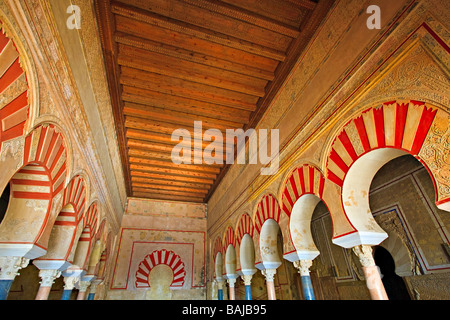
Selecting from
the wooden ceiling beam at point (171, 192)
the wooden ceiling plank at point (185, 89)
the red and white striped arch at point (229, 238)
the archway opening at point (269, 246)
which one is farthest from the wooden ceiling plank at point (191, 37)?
the wooden ceiling beam at point (171, 192)

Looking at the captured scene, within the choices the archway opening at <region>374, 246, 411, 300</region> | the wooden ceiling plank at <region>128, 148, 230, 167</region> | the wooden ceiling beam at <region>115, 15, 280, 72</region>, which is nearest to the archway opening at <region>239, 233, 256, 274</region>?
the archway opening at <region>374, 246, 411, 300</region>

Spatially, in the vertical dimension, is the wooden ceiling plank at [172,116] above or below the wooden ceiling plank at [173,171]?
above

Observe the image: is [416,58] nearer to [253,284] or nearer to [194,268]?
[253,284]

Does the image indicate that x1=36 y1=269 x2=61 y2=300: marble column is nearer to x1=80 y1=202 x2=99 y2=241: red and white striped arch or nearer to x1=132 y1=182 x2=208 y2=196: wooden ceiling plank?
x1=80 y1=202 x2=99 y2=241: red and white striped arch

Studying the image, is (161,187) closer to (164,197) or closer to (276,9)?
(164,197)

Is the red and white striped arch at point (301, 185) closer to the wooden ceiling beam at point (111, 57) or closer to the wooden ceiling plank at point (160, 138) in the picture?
the wooden ceiling plank at point (160, 138)

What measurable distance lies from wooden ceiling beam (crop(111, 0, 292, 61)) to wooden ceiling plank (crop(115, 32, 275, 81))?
0.26 meters

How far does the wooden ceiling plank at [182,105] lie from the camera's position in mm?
3389

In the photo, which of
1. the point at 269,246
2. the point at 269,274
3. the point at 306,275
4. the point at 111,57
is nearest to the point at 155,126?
the point at 111,57

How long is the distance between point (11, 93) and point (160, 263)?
5.59 meters

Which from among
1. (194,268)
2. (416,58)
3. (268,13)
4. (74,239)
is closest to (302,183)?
(416,58)

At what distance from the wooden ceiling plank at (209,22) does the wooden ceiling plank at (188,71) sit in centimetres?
49
